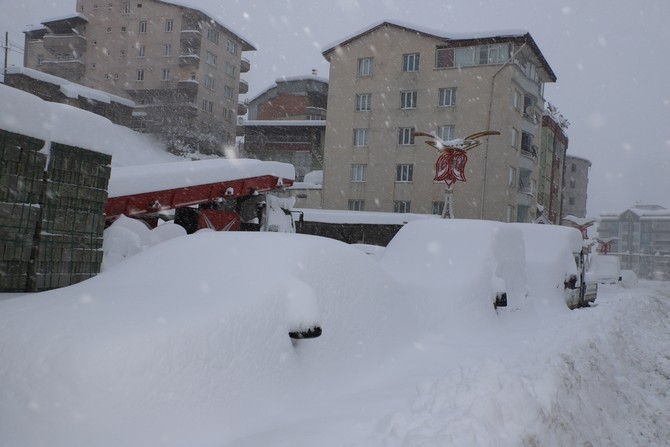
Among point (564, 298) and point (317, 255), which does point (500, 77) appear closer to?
point (564, 298)

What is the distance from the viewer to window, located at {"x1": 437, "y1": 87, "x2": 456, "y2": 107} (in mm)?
32938

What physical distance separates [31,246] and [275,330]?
369 cm

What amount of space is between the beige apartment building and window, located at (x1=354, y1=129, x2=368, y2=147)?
6 cm

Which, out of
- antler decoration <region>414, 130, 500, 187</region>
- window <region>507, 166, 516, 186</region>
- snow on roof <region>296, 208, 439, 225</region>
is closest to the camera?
antler decoration <region>414, 130, 500, 187</region>

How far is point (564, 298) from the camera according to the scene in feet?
32.1

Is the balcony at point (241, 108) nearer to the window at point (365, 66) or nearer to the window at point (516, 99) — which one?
the window at point (365, 66)

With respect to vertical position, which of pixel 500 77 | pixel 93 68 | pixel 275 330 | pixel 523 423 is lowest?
pixel 523 423

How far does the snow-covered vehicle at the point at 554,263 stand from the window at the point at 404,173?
22613mm

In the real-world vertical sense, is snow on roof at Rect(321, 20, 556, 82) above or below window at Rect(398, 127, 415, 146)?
above

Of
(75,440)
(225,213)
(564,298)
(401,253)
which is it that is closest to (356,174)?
(225,213)

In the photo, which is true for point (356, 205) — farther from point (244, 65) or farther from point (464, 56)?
point (244, 65)

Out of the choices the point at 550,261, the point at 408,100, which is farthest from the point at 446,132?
the point at 550,261

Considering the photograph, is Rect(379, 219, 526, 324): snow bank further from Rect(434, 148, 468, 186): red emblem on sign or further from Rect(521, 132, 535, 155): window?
Rect(521, 132, 535, 155): window

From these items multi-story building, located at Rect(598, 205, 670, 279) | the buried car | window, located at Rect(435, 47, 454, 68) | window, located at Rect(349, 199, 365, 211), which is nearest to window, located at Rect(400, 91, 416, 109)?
window, located at Rect(435, 47, 454, 68)
